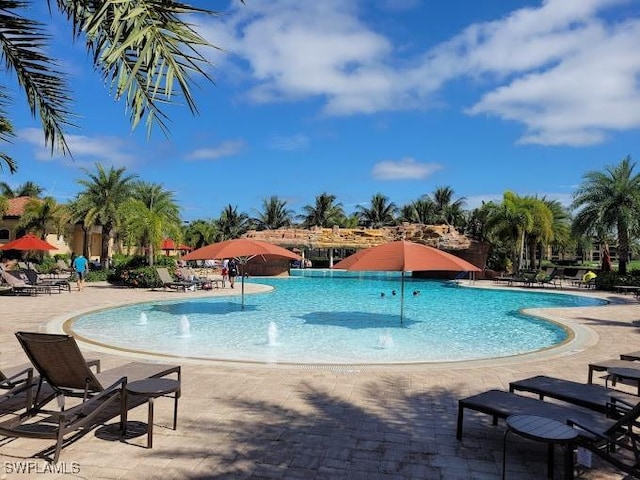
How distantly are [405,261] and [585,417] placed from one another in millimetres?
7674

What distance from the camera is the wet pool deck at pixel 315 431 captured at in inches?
146

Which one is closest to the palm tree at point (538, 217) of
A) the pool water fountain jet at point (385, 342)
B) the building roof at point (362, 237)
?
the building roof at point (362, 237)

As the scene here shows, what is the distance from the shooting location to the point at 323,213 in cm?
5712

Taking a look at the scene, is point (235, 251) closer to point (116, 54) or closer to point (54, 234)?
point (116, 54)

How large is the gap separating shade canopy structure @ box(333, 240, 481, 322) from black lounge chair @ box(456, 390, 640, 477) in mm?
6979

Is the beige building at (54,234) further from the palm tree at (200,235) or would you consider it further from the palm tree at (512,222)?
the palm tree at (512,222)

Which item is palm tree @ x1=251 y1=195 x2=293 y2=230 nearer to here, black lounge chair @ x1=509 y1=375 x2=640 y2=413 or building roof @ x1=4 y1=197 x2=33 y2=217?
building roof @ x1=4 y1=197 x2=33 y2=217

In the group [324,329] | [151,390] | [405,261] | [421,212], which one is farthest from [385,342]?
[421,212]

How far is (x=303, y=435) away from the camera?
4.42m

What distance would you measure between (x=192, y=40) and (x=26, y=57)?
3.16m

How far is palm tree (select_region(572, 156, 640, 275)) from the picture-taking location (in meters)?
24.9

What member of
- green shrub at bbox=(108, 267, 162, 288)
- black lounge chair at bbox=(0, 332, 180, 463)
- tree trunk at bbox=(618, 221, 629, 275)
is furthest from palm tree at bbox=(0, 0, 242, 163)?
tree trunk at bbox=(618, 221, 629, 275)

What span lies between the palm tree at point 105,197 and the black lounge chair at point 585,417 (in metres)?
28.4

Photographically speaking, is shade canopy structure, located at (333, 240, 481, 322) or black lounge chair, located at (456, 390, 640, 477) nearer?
black lounge chair, located at (456, 390, 640, 477)
